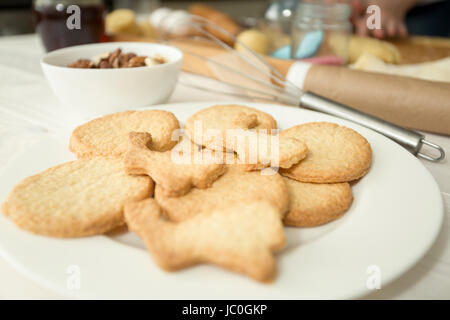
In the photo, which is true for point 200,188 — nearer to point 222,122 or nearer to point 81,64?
point 222,122

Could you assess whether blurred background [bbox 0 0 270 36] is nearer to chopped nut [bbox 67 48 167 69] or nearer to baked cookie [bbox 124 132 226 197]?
chopped nut [bbox 67 48 167 69]

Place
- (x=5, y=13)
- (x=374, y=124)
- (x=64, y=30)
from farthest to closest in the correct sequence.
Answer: (x=5, y=13), (x=64, y=30), (x=374, y=124)

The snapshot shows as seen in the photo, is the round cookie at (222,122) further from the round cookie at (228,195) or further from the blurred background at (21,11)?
the blurred background at (21,11)

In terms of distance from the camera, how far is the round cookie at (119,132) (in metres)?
0.55

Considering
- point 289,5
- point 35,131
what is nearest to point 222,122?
point 35,131

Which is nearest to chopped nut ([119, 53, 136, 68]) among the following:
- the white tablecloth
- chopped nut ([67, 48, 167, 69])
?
chopped nut ([67, 48, 167, 69])

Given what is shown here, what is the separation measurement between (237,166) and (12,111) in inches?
24.4

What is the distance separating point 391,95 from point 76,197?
2.08 feet

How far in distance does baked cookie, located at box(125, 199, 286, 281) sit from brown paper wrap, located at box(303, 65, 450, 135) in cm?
48

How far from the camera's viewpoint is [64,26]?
107 cm

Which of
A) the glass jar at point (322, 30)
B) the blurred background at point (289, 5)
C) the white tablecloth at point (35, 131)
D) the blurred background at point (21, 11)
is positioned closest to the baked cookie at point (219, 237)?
the white tablecloth at point (35, 131)
